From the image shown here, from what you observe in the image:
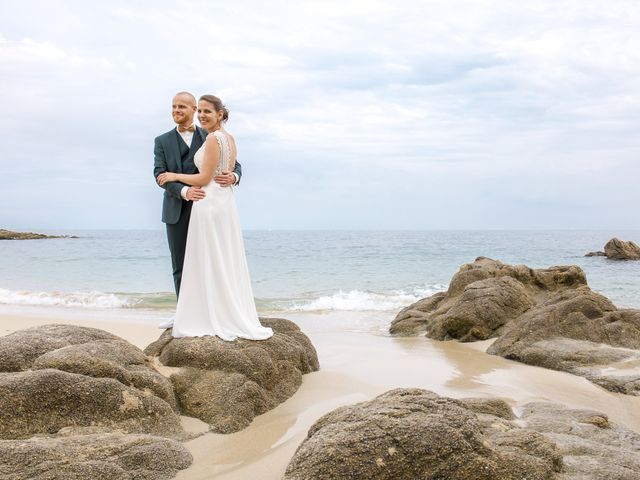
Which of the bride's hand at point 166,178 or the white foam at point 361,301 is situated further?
the white foam at point 361,301

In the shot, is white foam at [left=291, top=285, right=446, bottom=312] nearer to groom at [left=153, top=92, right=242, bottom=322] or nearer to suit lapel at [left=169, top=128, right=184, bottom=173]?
groom at [left=153, top=92, right=242, bottom=322]

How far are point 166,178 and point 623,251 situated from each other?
38.4 m

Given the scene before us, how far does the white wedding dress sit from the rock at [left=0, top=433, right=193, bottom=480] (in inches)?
84.9

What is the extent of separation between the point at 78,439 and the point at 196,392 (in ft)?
4.91

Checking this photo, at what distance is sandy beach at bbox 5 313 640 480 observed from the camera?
13.6 ft

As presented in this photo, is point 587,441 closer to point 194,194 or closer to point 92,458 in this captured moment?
point 92,458

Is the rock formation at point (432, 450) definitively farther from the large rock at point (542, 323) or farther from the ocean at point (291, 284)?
the ocean at point (291, 284)

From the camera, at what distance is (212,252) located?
19.9 feet

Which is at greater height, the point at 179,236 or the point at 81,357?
the point at 179,236

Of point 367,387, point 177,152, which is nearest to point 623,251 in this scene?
point 367,387

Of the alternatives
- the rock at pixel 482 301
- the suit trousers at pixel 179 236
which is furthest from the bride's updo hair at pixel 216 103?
the rock at pixel 482 301

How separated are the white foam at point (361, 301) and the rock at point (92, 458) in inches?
495

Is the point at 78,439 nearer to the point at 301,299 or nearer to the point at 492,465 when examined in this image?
the point at 492,465

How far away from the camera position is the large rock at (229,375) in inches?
191
